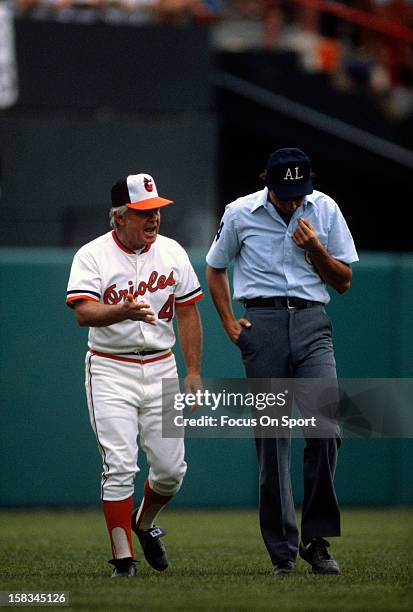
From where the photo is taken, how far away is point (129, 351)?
6301mm

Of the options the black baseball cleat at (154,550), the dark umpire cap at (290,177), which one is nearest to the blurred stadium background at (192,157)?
the black baseball cleat at (154,550)

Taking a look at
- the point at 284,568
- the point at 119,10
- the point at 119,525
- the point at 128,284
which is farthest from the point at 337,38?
the point at 119,525

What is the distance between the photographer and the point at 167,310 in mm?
6383

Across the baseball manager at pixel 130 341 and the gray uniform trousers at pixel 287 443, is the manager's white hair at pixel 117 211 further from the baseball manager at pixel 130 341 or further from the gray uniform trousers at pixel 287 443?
the gray uniform trousers at pixel 287 443

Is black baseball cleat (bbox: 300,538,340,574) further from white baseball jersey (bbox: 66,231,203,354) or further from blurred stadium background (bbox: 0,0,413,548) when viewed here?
blurred stadium background (bbox: 0,0,413,548)

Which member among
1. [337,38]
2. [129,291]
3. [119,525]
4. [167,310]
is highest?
[337,38]

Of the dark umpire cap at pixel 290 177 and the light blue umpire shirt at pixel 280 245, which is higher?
the dark umpire cap at pixel 290 177

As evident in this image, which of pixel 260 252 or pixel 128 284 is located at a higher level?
pixel 260 252

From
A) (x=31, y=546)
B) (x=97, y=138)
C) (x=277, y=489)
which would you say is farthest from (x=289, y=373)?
(x=97, y=138)

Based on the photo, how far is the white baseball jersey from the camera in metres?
6.24

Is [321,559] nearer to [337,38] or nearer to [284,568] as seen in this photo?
[284,568]

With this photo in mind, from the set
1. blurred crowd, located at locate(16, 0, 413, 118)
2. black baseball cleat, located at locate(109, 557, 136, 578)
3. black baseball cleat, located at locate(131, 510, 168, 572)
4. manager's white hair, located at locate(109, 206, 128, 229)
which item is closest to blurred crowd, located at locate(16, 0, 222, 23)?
blurred crowd, located at locate(16, 0, 413, 118)

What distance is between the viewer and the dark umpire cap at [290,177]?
622 centimetres

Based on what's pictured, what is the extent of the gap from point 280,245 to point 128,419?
1159mm
